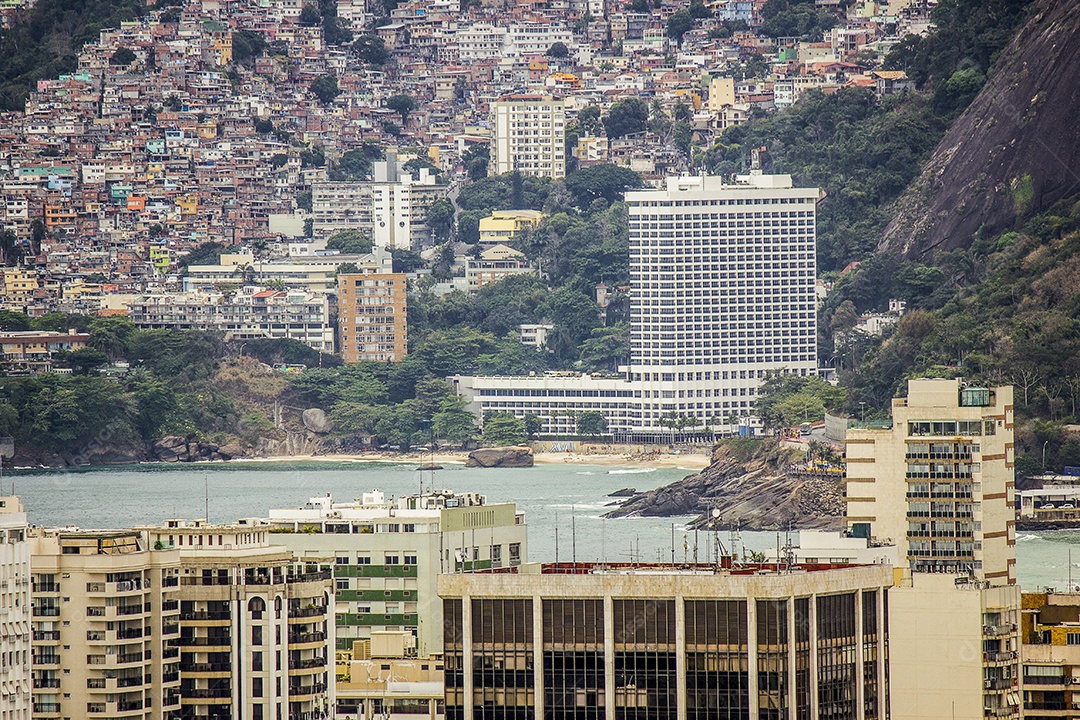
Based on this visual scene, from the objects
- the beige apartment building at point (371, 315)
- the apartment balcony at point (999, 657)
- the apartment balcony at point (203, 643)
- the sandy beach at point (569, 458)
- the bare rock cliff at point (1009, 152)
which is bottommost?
the apartment balcony at point (999, 657)

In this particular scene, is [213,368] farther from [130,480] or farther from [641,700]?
[641,700]

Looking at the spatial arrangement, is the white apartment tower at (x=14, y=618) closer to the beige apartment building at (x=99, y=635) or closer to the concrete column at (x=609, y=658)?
the beige apartment building at (x=99, y=635)

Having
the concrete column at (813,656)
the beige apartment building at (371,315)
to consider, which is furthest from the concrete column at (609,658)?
the beige apartment building at (371,315)

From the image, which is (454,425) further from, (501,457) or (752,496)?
(752,496)

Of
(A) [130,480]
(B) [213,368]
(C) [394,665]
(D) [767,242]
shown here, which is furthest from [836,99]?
(C) [394,665]

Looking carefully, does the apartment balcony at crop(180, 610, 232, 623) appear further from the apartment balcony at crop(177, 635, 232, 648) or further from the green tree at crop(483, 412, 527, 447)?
the green tree at crop(483, 412, 527, 447)

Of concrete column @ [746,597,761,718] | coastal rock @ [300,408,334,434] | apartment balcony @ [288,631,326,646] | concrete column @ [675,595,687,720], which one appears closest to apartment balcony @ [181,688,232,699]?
apartment balcony @ [288,631,326,646]

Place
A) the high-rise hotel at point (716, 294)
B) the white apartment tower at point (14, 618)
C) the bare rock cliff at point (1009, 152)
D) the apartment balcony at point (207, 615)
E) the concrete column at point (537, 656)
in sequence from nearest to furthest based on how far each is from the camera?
the concrete column at point (537, 656)
the white apartment tower at point (14, 618)
the apartment balcony at point (207, 615)
the bare rock cliff at point (1009, 152)
the high-rise hotel at point (716, 294)
